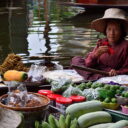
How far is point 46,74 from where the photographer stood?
4.80 metres

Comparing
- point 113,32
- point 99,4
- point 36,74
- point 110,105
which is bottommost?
point 99,4

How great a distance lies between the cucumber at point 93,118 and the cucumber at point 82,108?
0.10 metres

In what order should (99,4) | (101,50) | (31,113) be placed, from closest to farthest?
(31,113), (101,50), (99,4)

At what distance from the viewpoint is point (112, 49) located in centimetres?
492

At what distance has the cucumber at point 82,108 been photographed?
3094 mm

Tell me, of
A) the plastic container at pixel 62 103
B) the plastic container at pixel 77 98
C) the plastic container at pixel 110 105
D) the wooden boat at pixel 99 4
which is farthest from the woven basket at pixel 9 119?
the wooden boat at pixel 99 4

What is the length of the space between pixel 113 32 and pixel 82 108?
1841 millimetres

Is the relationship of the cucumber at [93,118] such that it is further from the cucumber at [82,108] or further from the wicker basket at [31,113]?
the wicker basket at [31,113]

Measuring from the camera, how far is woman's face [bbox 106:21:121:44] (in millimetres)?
4785

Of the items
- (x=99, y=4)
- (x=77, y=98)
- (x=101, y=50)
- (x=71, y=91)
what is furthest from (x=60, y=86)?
(x=99, y=4)

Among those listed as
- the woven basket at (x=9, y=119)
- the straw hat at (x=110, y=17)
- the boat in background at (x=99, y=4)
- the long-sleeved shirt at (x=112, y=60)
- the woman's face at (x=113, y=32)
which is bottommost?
the boat in background at (x=99, y=4)

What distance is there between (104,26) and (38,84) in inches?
49.4

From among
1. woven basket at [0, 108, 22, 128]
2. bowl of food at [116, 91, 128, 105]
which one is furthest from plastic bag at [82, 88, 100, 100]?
woven basket at [0, 108, 22, 128]

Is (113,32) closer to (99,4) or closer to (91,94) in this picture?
(91,94)
